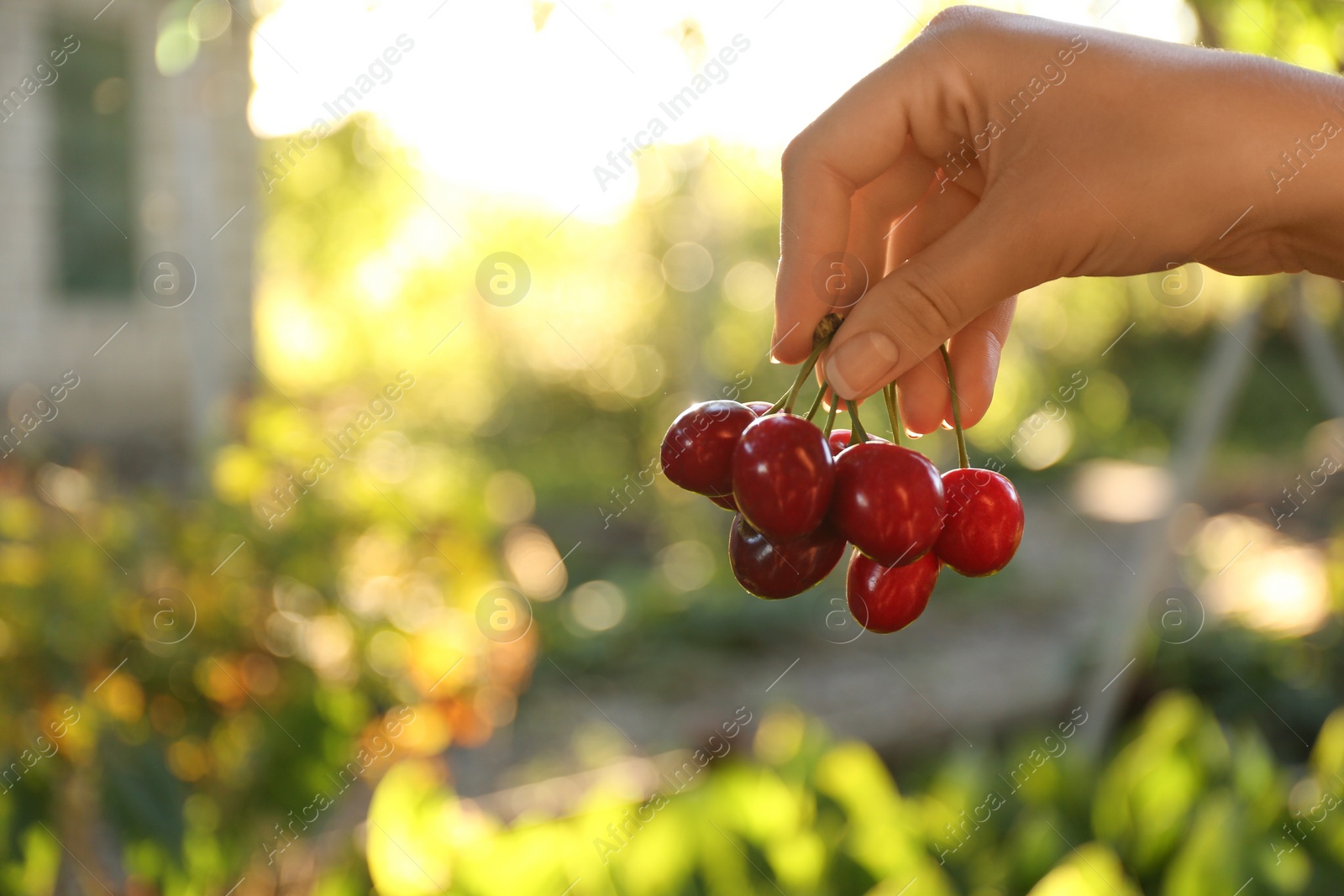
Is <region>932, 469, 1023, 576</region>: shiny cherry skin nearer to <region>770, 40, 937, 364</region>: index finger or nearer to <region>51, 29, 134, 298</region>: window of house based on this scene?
<region>770, 40, 937, 364</region>: index finger

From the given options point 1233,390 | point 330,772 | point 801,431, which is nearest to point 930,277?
point 801,431

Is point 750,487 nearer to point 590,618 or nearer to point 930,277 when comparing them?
point 930,277

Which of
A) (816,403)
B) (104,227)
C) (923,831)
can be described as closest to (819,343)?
(816,403)

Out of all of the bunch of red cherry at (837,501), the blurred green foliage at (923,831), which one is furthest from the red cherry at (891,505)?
the blurred green foliage at (923,831)

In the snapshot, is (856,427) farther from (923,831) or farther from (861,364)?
(923,831)

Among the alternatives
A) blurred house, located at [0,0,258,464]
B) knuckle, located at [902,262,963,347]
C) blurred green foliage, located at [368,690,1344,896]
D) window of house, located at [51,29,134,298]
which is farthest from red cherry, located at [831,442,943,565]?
window of house, located at [51,29,134,298]
